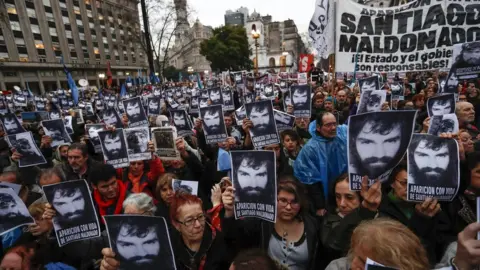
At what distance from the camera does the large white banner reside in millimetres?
4172

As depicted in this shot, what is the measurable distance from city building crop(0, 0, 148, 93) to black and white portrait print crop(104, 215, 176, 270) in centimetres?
3623

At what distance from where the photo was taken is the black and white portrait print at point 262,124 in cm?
379

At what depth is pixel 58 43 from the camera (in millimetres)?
47562

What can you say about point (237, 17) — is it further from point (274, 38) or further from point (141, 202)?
point (141, 202)

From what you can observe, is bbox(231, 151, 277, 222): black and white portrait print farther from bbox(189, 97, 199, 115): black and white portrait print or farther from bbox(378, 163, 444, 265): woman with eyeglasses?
Answer: bbox(189, 97, 199, 115): black and white portrait print

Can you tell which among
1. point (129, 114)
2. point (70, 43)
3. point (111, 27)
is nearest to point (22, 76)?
point (70, 43)

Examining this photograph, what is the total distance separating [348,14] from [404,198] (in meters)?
3.37

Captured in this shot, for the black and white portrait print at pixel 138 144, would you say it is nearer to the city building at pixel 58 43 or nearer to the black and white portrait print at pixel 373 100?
the black and white portrait print at pixel 373 100

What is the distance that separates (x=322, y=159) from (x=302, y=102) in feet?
8.59

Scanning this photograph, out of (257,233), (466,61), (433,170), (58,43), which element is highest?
(58,43)

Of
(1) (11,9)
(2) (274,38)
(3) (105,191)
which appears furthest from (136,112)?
(2) (274,38)

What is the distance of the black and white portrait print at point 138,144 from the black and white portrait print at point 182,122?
1301 millimetres

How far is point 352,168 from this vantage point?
1.92 metres

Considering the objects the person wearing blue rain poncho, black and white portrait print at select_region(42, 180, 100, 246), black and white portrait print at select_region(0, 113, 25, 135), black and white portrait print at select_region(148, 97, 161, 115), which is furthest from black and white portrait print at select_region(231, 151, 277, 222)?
black and white portrait print at select_region(148, 97, 161, 115)
